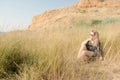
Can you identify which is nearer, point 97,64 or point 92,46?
point 97,64

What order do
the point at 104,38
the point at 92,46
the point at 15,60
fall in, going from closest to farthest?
the point at 15,60, the point at 92,46, the point at 104,38

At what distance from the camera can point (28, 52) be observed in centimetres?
594

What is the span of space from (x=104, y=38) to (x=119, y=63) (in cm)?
189

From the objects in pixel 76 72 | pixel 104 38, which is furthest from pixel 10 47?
pixel 104 38

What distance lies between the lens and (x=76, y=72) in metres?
5.20

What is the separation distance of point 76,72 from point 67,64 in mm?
Answer: 311

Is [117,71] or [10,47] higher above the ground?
[10,47]

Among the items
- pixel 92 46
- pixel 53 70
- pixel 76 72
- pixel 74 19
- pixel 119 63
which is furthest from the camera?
pixel 74 19

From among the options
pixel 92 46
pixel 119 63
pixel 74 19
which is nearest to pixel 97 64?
pixel 119 63

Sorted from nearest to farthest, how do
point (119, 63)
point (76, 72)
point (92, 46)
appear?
point (76, 72)
point (119, 63)
point (92, 46)

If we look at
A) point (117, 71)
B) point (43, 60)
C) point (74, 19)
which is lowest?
point (117, 71)

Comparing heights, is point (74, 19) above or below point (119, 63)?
above

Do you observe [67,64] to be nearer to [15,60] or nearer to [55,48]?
[55,48]

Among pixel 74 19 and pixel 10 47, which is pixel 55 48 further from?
pixel 74 19
